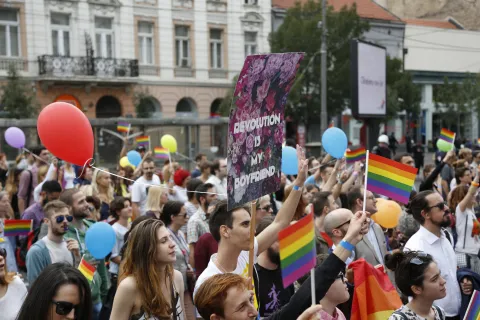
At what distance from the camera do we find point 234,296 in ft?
10.2

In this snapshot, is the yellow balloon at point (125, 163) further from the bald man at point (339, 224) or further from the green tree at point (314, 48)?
the green tree at point (314, 48)

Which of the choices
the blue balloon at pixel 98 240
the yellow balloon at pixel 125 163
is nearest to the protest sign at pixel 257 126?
the blue balloon at pixel 98 240

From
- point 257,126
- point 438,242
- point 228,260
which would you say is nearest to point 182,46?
point 438,242

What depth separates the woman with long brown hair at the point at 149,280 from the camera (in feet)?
11.9

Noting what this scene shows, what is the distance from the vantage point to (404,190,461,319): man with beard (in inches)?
192

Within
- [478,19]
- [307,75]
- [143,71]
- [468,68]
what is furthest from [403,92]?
[478,19]

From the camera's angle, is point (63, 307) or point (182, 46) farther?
point (182, 46)

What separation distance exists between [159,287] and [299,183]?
1.24 m

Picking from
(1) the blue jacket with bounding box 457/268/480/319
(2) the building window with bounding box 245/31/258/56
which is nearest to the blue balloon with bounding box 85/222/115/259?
(1) the blue jacket with bounding box 457/268/480/319

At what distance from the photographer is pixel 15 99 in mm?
25797

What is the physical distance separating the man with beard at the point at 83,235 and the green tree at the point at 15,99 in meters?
21.1

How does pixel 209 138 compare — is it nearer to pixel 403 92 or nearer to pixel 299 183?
pixel 403 92

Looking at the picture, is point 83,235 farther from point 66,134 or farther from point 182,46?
point 182,46

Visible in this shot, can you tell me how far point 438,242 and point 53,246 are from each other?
3.05 m
